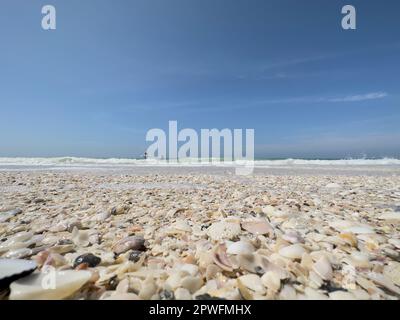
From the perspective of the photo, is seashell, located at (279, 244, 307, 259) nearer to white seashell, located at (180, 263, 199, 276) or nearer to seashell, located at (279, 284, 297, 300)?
seashell, located at (279, 284, 297, 300)

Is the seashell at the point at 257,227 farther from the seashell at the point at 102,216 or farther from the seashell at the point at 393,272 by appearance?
the seashell at the point at 102,216

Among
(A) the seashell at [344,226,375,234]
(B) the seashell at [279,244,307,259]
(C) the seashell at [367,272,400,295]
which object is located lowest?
(C) the seashell at [367,272,400,295]

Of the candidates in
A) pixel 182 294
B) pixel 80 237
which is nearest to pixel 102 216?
pixel 80 237

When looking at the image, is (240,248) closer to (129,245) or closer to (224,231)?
(224,231)

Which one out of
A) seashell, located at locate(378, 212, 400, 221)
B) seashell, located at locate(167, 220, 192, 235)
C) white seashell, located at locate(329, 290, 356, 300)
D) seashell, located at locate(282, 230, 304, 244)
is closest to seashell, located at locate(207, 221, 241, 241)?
seashell, located at locate(167, 220, 192, 235)

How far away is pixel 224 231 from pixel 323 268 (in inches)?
29.1

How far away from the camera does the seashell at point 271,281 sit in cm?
106

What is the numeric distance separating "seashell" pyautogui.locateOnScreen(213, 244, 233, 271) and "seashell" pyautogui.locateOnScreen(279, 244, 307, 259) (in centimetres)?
35

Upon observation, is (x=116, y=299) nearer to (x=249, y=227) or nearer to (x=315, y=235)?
(x=249, y=227)

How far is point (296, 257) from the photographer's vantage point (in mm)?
1334

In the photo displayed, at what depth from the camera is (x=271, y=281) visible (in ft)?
3.59

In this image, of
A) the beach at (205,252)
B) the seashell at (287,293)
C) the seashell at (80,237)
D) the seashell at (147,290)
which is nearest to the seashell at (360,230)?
the beach at (205,252)

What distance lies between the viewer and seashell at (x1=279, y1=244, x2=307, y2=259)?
134 cm
